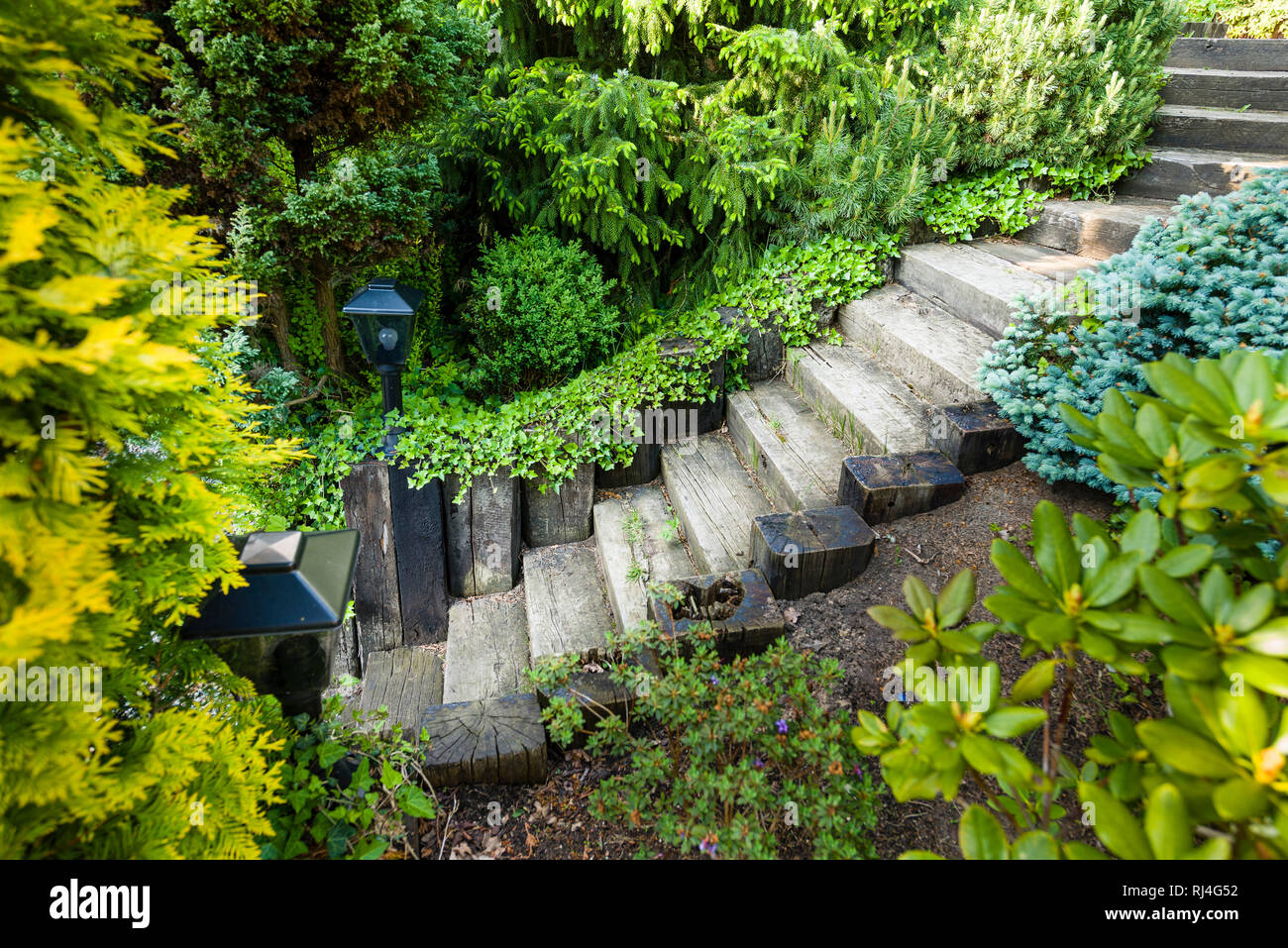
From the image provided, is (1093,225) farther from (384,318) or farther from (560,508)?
(384,318)

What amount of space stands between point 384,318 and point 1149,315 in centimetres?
341

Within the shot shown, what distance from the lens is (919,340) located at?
3.72 meters

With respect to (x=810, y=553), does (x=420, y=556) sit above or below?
below

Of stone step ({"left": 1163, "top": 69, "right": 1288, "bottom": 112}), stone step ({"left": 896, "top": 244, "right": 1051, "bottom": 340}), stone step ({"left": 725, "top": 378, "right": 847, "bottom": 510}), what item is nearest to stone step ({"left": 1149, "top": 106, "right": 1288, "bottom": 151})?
stone step ({"left": 1163, "top": 69, "right": 1288, "bottom": 112})

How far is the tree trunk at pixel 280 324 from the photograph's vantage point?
4.11 metres

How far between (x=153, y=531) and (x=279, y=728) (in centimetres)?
77

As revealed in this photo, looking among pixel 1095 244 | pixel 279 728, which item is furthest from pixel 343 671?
pixel 1095 244

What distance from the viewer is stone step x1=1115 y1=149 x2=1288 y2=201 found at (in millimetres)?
3955

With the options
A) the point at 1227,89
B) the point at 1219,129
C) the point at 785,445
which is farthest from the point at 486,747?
the point at 1227,89

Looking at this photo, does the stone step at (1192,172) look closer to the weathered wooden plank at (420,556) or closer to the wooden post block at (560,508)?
the wooden post block at (560,508)

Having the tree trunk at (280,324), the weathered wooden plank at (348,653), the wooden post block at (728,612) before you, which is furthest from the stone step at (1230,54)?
the weathered wooden plank at (348,653)

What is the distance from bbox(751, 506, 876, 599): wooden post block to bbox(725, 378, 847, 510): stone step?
487mm
